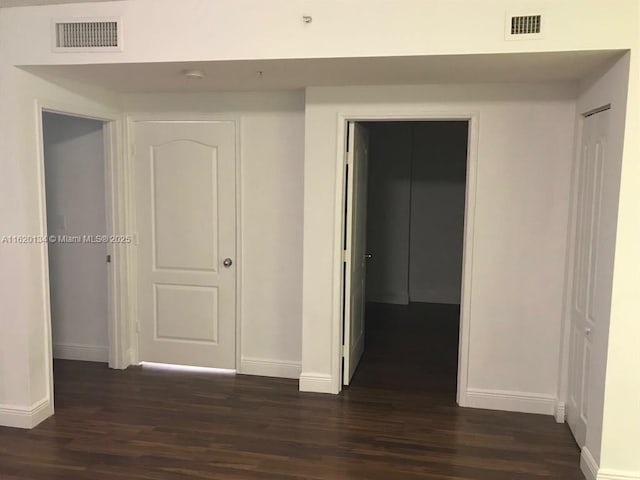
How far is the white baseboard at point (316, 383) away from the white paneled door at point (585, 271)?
170 centimetres

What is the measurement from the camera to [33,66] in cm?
335

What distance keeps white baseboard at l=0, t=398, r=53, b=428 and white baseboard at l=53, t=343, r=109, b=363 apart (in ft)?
3.82

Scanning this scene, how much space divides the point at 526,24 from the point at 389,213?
447cm

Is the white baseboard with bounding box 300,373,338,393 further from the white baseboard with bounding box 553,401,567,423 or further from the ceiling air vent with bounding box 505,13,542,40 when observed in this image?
the ceiling air vent with bounding box 505,13,542,40

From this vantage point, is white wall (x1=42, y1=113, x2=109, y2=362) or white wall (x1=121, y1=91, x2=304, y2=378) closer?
white wall (x1=121, y1=91, x2=304, y2=378)

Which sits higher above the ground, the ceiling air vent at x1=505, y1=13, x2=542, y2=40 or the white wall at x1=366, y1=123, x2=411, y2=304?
the ceiling air vent at x1=505, y1=13, x2=542, y2=40

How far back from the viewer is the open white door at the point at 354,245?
13.5 feet

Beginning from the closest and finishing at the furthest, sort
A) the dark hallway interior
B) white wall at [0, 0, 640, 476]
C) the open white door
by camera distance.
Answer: white wall at [0, 0, 640, 476], the open white door, the dark hallway interior

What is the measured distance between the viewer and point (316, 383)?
13.8ft

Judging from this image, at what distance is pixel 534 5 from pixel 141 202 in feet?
10.8

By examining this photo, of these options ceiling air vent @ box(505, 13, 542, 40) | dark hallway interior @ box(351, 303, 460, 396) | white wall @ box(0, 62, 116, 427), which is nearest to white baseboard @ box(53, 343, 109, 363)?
white wall @ box(0, 62, 116, 427)

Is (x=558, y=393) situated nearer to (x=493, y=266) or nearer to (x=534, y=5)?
(x=493, y=266)

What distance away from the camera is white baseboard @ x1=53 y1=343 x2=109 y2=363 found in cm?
483

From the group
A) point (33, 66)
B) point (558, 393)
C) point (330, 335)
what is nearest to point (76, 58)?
point (33, 66)
